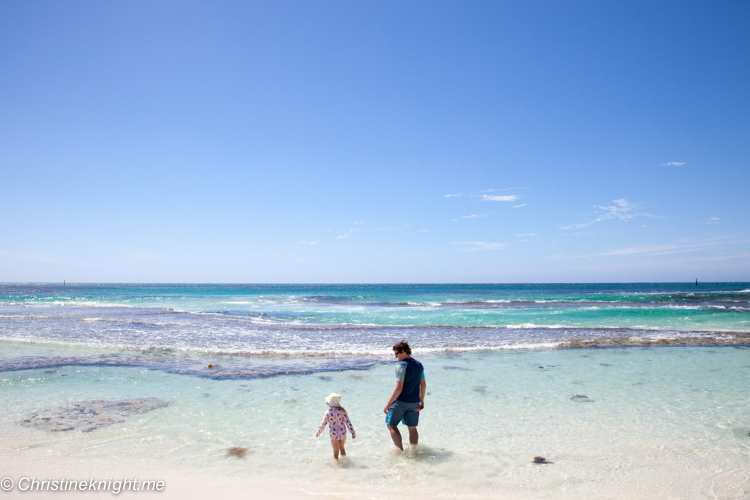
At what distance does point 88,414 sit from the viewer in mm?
7641

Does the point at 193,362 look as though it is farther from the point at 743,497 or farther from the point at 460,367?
the point at 743,497

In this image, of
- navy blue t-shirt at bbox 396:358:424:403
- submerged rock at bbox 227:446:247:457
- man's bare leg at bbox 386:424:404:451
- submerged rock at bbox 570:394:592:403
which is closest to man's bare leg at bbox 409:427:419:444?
man's bare leg at bbox 386:424:404:451

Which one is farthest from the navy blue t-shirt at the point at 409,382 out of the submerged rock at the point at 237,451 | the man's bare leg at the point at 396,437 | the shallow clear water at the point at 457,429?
the submerged rock at the point at 237,451

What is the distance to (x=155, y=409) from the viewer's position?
26.1ft

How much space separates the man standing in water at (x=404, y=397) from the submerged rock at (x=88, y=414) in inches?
194

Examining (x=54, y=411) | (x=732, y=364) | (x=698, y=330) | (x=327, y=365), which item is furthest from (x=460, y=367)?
(x=698, y=330)

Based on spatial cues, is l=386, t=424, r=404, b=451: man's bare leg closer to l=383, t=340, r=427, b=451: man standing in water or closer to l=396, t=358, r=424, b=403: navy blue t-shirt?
l=383, t=340, r=427, b=451: man standing in water

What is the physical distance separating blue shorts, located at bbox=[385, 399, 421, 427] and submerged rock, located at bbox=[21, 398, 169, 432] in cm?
491

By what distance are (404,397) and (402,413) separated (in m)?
0.23

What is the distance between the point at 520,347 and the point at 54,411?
13.9 meters

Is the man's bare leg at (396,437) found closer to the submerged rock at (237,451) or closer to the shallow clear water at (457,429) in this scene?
the shallow clear water at (457,429)

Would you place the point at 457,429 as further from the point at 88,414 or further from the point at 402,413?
the point at 88,414

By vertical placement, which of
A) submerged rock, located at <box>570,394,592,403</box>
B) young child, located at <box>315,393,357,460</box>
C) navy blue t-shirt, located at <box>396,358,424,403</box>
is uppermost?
navy blue t-shirt, located at <box>396,358,424,403</box>

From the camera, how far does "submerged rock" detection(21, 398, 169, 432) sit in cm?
699
